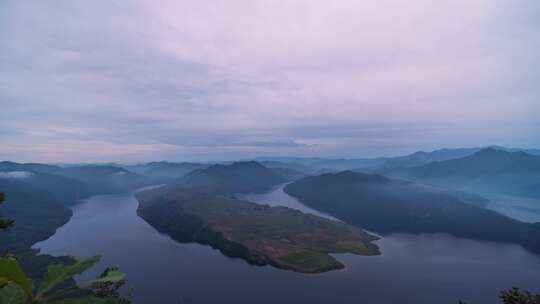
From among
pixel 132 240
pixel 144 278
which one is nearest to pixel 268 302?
pixel 144 278

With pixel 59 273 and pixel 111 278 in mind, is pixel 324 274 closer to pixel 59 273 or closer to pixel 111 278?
pixel 111 278

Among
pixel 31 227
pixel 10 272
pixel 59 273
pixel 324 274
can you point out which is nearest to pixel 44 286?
pixel 59 273

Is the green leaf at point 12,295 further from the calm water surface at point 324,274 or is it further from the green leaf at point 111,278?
the calm water surface at point 324,274

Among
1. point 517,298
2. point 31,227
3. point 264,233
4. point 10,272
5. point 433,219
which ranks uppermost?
point 10,272

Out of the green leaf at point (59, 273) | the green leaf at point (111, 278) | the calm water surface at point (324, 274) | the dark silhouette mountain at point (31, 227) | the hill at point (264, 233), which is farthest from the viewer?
the hill at point (264, 233)

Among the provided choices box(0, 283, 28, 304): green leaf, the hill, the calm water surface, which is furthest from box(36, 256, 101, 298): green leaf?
the hill

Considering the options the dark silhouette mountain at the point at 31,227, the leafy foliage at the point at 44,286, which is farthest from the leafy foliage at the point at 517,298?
the dark silhouette mountain at the point at 31,227
